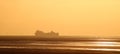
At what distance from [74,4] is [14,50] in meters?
0.41

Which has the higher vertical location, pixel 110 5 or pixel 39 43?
pixel 110 5

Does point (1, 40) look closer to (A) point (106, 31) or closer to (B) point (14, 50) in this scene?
(B) point (14, 50)

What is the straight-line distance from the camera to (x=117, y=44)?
494mm

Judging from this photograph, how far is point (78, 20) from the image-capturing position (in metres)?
0.83

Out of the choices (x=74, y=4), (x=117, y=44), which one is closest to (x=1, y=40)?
(x=117, y=44)

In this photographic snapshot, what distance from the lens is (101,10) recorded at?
829mm

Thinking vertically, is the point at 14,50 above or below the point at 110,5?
below

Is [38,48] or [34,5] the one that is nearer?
[38,48]

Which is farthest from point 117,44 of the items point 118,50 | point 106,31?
point 106,31

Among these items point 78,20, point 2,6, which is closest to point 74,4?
point 78,20

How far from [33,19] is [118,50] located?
455 mm

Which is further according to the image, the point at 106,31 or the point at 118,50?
the point at 106,31

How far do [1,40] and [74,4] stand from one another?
0.40 metres

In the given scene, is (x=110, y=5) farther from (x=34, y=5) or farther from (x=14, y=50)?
(x=14, y=50)
